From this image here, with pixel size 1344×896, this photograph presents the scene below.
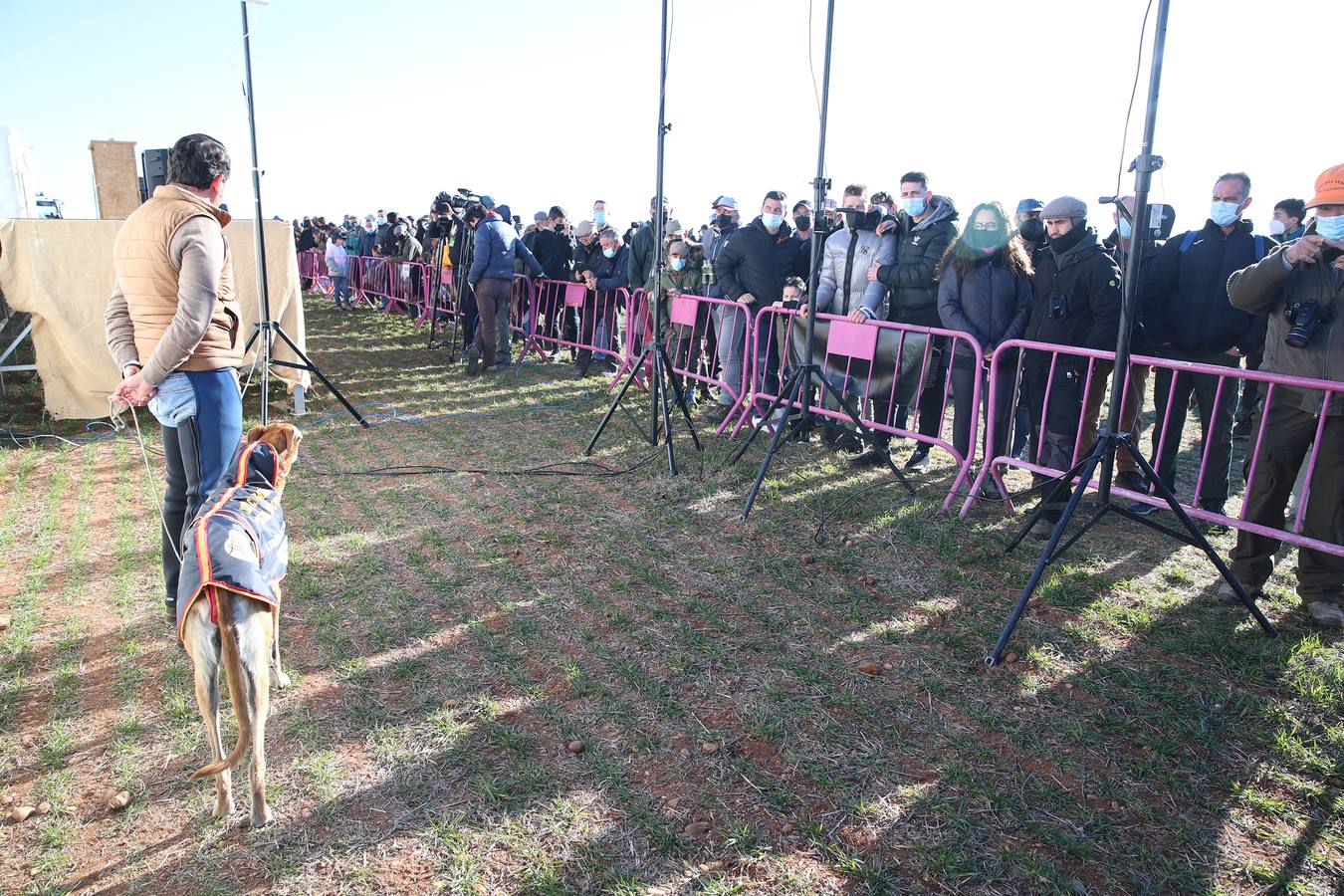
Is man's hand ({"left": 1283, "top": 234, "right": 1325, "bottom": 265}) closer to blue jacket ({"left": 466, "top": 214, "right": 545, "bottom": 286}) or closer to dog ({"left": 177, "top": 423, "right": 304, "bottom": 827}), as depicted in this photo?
dog ({"left": 177, "top": 423, "right": 304, "bottom": 827})

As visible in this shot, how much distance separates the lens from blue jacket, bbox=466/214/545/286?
9.55 meters

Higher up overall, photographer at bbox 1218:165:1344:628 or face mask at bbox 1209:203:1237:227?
face mask at bbox 1209:203:1237:227

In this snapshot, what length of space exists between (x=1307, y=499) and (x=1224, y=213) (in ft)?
7.88

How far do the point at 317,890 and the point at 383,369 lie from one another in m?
9.00

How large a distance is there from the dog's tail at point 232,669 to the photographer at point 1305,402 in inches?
174

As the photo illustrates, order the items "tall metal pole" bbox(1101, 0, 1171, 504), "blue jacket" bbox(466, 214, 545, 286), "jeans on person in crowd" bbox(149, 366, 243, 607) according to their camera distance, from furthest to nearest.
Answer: "blue jacket" bbox(466, 214, 545, 286)
"tall metal pole" bbox(1101, 0, 1171, 504)
"jeans on person in crowd" bbox(149, 366, 243, 607)

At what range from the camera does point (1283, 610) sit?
13.3 feet

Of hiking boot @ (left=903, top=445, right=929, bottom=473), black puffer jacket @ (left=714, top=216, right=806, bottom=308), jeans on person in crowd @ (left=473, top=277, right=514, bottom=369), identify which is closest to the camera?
hiking boot @ (left=903, top=445, right=929, bottom=473)

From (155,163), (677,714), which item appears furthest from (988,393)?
(155,163)

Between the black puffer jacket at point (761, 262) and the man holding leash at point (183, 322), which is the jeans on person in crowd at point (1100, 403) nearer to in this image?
the black puffer jacket at point (761, 262)

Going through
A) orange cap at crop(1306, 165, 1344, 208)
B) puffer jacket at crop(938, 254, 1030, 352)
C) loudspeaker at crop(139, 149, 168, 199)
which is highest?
loudspeaker at crop(139, 149, 168, 199)

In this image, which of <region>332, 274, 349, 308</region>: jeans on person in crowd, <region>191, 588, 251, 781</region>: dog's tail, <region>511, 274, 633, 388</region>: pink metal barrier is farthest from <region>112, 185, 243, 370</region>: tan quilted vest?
<region>332, 274, 349, 308</region>: jeans on person in crowd

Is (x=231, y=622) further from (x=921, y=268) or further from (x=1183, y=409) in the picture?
(x=1183, y=409)

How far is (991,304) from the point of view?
5.58 meters
